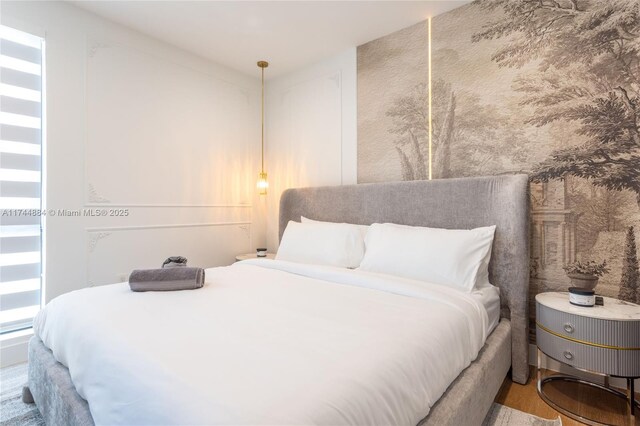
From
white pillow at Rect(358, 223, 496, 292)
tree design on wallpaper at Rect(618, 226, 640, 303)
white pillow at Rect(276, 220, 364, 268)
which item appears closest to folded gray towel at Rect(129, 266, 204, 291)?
white pillow at Rect(276, 220, 364, 268)

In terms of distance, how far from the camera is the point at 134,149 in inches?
113

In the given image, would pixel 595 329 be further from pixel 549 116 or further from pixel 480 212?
pixel 549 116

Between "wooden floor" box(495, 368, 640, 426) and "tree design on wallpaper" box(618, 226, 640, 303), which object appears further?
"tree design on wallpaper" box(618, 226, 640, 303)

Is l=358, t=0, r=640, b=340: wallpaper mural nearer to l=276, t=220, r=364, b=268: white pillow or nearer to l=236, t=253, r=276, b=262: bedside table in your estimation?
l=276, t=220, r=364, b=268: white pillow

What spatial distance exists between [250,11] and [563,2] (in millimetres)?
2228

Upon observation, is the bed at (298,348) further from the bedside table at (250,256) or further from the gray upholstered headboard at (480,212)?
the bedside table at (250,256)

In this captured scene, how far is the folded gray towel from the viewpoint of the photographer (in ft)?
5.96

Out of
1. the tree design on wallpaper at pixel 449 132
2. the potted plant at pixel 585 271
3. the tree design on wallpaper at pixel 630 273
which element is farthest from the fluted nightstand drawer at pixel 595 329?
the tree design on wallpaper at pixel 449 132

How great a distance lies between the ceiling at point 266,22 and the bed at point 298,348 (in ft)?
5.01

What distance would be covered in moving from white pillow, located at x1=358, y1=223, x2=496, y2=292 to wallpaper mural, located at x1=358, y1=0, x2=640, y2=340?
1.68ft

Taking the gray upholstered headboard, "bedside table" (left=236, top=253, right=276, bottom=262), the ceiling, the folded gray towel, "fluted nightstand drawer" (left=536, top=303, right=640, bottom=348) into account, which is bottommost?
"fluted nightstand drawer" (left=536, top=303, right=640, bottom=348)

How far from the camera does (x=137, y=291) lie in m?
1.82

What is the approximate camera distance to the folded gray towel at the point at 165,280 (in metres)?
1.82

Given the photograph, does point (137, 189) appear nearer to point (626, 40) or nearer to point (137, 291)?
point (137, 291)
